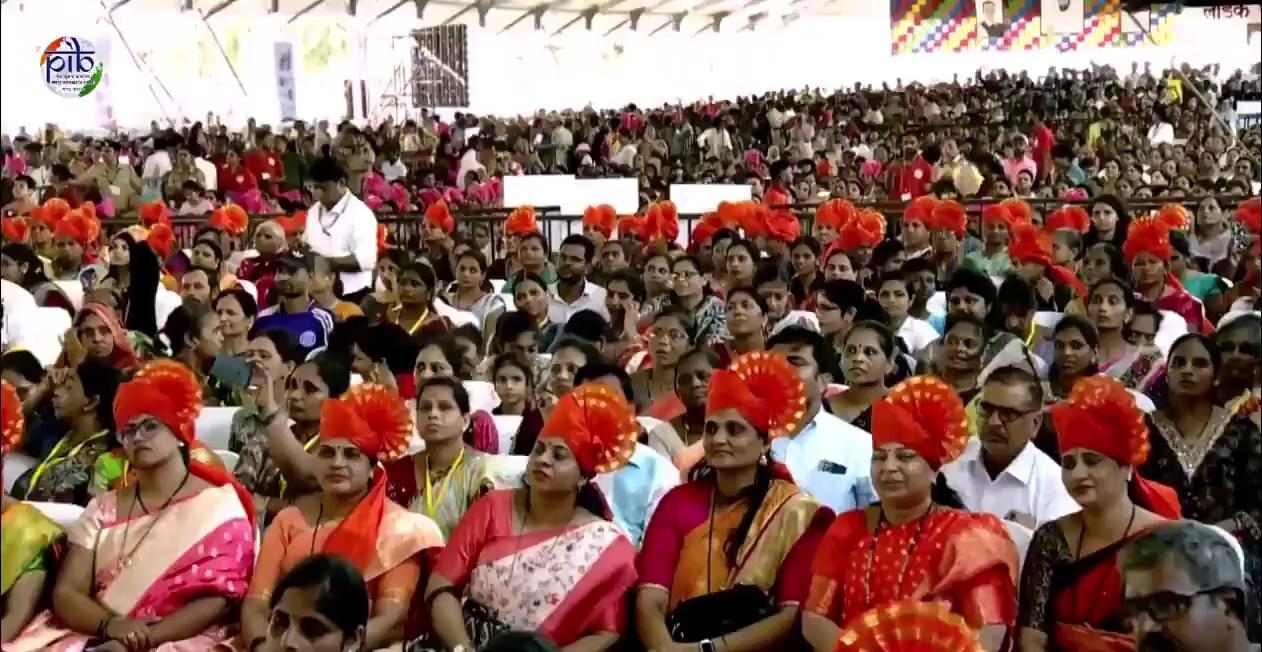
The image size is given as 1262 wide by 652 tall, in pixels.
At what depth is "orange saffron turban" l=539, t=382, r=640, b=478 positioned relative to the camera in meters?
3.05

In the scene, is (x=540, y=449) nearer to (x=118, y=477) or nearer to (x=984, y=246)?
(x=118, y=477)

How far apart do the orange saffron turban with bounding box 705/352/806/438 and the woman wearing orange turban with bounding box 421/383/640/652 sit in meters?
0.19

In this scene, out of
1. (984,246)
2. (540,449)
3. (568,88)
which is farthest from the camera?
(568,88)

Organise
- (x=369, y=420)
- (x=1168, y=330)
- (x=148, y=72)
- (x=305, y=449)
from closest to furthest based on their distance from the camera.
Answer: (x=369, y=420), (x=305, y=449), (x=1168, y=330), (x=148, y=72)

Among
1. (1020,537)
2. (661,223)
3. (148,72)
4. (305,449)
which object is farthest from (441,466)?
(148,72)

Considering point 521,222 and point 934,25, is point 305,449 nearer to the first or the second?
point 934,25

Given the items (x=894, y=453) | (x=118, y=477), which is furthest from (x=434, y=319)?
(x=894, y=453)

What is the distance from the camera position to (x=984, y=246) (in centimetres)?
721

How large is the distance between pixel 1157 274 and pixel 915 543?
10.5 ft

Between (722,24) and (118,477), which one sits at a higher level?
(722,24)

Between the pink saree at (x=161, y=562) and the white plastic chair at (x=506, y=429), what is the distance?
42.3 inches

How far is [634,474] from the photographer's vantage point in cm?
362

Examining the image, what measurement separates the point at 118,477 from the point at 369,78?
14.0 metres

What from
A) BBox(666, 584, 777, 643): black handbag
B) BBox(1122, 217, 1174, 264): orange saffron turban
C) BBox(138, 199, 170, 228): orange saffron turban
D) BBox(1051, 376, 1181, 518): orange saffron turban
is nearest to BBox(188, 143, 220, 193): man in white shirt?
BBox(138, 199, 170, 228): orange saffron turban
